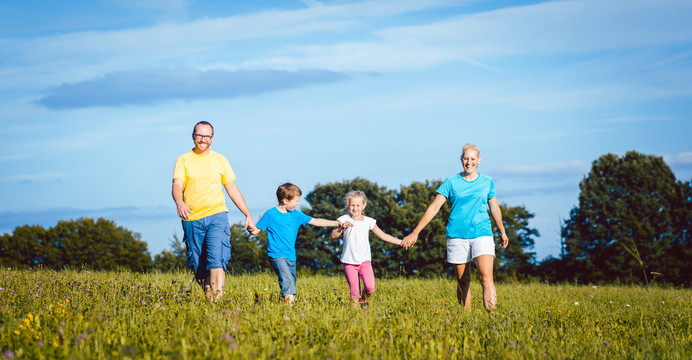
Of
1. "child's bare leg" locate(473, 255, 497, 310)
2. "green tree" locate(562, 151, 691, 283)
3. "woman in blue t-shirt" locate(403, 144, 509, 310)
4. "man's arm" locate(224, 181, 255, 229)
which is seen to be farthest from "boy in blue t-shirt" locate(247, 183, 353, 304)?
"green tree" locate(562, 151, 691, 283)

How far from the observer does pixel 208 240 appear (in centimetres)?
705

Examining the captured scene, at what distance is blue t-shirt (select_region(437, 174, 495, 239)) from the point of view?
7238 millimetres

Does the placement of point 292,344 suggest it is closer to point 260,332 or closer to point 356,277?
point 260,332

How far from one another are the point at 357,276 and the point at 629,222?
21.5 metres

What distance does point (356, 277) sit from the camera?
771 centimetres

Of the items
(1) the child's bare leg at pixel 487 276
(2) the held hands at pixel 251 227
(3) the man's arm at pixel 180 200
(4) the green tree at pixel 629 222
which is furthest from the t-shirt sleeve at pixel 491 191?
(4) the green tree at pixel 629 222

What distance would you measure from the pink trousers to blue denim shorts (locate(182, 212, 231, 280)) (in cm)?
166

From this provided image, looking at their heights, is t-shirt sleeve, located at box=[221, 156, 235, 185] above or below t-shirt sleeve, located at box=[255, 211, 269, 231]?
above

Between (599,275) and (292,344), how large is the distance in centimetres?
2412

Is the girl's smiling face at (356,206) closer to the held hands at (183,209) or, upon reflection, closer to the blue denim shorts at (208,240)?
the blue denim shorts at (208,240)

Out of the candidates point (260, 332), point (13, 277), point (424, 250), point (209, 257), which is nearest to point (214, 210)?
point (209, 257)

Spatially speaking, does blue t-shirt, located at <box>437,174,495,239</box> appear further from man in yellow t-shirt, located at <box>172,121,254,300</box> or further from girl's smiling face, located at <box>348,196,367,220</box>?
man in yellow t-shirt, located at <box>172,121,254,300</box>

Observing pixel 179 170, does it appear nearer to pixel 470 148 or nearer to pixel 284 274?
pixel 284 274

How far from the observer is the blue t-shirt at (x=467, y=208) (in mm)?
7238
